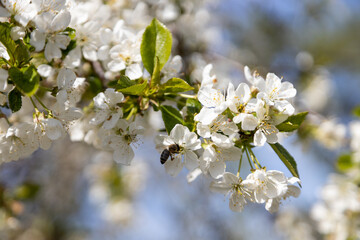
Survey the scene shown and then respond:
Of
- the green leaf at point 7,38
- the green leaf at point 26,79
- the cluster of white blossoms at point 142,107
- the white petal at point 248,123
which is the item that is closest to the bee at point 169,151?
the cluster of white blossoms at point 142,107

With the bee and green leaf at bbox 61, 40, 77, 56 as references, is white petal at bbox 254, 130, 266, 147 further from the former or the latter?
green leaf at bbox 61, 40, 77, 56

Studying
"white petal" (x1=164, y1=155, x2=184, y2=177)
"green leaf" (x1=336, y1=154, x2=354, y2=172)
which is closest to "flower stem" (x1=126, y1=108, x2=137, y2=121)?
"white petal" (x1=164, y1=155, x2=184, y2=177)

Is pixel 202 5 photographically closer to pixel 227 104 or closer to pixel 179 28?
pixel 179 28

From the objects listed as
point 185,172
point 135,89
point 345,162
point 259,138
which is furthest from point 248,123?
point 185,172

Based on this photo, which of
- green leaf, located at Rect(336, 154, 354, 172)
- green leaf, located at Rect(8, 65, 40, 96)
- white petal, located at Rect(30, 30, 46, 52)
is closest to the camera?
green leaf, located at Rect(8, 65, 40, 96)

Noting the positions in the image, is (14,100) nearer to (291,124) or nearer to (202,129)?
(202,129)
